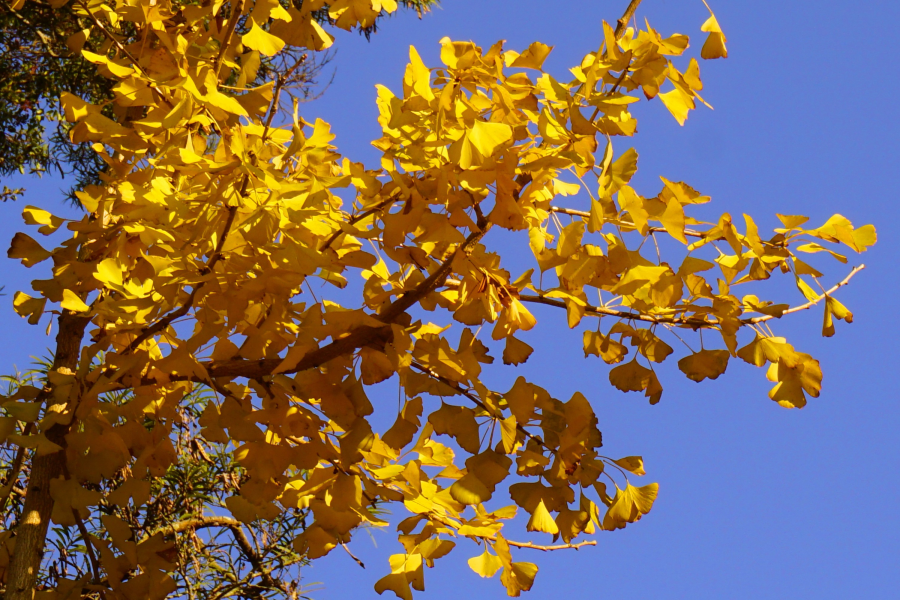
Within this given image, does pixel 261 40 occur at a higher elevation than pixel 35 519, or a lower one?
higher

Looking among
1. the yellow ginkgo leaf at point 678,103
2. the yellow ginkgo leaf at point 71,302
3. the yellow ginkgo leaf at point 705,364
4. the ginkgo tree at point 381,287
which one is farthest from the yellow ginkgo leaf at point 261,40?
the yellow ginkgo leaf at point 705,364

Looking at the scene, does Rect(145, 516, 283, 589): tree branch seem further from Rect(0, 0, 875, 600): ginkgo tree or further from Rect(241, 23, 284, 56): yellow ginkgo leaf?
Rect(241, 23, 284, 56): yellow ginkgo leaf

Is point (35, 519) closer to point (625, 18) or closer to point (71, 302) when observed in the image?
point (71, 302)

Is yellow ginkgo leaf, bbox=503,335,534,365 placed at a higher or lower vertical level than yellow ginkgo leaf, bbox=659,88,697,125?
lower

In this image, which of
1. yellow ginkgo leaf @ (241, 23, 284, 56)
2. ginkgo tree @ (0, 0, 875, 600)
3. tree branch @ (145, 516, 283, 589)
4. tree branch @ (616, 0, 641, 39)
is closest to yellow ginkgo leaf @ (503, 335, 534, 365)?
ginkgo tree @ (0, 0, 875, 600)

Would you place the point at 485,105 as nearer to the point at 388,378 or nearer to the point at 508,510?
the point at 388,378

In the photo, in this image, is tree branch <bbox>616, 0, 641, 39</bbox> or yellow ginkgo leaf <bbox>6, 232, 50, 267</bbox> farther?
yellow ginkgo leaf <bbox>6, 232, 50, 267</bbox>

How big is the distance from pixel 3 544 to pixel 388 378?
81 centimetres

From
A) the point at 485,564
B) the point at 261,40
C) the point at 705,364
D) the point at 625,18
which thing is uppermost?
the point at 261,40

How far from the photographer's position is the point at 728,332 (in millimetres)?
1033

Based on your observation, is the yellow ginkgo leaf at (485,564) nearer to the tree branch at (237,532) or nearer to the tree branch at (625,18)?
the tree branch at (625,18)

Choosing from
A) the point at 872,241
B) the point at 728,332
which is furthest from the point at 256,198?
the point at 872,241

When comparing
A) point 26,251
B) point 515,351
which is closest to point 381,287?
point 515,351

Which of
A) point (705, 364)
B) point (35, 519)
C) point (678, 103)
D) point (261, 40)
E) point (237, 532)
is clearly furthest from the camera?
point (237, 532)
